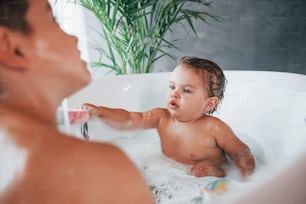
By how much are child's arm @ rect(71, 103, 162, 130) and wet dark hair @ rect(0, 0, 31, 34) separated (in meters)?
0.56

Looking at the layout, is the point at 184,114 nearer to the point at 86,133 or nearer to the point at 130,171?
the point at 86,133

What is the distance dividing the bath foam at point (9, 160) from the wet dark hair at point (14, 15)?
0.22ft

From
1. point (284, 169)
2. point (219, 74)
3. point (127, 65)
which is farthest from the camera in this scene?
point (127, 65)

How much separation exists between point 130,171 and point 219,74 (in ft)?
2.09

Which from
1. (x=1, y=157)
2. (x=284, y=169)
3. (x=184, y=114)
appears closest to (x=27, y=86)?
(x=1, y=157)

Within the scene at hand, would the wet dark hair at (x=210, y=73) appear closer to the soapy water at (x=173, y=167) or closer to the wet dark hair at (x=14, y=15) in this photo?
the soapy water at (x=173, y=167)

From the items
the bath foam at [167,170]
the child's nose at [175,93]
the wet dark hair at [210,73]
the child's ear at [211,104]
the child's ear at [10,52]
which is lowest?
the bath foam at [167,170]

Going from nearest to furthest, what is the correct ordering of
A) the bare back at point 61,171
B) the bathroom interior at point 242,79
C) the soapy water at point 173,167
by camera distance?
the bare back at point 61,171, the soapy water at point 173,167, the bathroom interior at point 242,79

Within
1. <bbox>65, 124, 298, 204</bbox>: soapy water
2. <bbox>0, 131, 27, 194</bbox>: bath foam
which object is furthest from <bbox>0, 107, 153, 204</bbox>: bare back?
<bbox>65, 124, 298, 204</bbox>: soapy water

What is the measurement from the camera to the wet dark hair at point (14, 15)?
255 mm

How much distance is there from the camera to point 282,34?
3.08ft

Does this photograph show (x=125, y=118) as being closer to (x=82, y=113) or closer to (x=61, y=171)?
(x=82, y=113)

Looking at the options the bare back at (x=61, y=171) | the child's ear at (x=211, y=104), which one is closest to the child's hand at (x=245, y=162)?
the child's ear at (x=211, y=104)

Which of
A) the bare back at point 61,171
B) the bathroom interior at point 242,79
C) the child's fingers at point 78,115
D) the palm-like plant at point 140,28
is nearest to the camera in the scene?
the bare back at point 61,171
